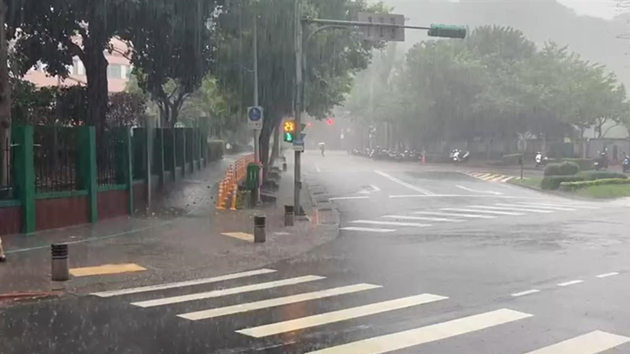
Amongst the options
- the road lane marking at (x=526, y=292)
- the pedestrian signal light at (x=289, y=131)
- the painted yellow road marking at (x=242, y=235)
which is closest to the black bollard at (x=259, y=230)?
the painted yellow road marking at (x=242, y=235)

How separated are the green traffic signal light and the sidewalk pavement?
676 cm

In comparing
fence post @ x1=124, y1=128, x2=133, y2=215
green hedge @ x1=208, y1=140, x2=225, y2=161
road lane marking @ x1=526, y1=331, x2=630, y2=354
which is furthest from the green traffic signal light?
green hedge @ x1=208, y1=140, x2=225, y2=161

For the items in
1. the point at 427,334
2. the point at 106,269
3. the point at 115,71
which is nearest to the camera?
the point at 427,334

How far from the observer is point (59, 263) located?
12.3 meters

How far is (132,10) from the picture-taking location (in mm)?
21953

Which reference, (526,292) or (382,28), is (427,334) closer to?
(526,292)

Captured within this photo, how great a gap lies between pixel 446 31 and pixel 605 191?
1741 cm

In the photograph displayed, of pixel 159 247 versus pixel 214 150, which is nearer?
pixel 159 247

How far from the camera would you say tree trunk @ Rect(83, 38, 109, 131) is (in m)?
25.8

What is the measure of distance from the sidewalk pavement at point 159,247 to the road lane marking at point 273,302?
2.73 metres

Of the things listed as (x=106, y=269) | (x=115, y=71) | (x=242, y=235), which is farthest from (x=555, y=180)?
(x=115, y=71)

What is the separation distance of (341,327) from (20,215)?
10.9 m

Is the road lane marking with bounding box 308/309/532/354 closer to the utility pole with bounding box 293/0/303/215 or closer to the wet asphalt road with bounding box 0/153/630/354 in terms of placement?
the wet asphalt road with bounding box 0/153/630/354

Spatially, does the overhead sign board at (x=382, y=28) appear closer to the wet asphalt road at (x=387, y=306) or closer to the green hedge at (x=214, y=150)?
the wet asphalt road at (x=387, y=306)
